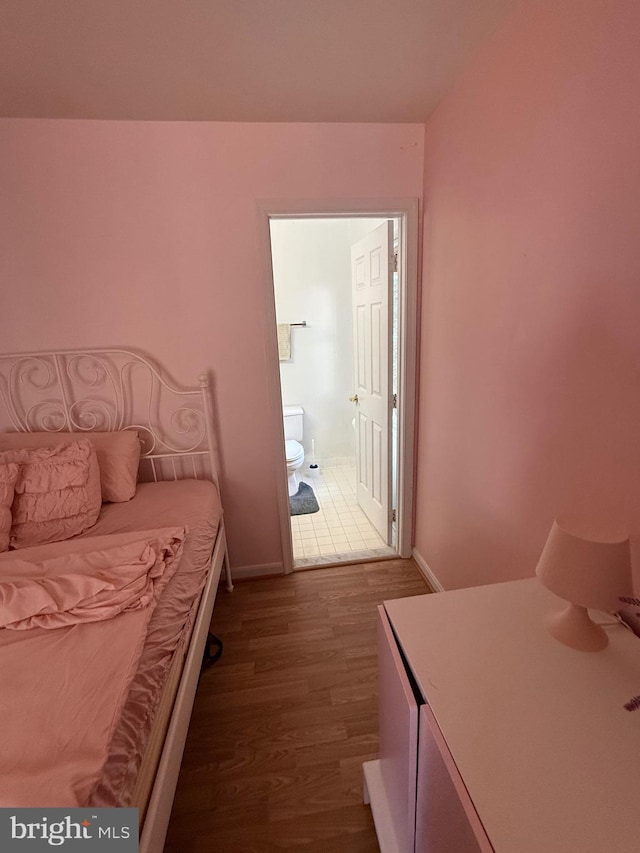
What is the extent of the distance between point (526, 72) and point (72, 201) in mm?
1910

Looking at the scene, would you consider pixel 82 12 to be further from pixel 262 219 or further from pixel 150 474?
pixel 150 474

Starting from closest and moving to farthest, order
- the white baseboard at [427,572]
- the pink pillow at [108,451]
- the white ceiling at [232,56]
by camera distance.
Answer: the white ceiling at [232,56]
the pink pillow at [108,451]
the white baseboard at [427,572]

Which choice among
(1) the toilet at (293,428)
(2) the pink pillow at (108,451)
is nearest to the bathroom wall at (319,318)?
(1) the toilet at (293,428)

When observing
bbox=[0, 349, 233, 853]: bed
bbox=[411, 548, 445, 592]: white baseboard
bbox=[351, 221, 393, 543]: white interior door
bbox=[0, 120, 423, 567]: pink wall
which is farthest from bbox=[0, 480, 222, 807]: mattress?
bbox=[411, 548, 445, 592]: white baseboard

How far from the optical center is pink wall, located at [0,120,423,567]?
1.77 metres

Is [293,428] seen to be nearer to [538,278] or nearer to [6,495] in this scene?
[6,495]

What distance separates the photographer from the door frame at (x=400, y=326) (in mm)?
1941

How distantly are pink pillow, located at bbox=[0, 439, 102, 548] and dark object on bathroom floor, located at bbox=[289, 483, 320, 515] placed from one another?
1.68m

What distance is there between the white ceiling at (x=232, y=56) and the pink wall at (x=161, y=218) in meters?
0.10

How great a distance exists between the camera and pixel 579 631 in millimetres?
890

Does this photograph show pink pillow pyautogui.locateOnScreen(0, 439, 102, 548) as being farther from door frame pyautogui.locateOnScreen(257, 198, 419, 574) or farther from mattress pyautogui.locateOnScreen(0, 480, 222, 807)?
door frame pyautogui.locateOnScreen(257, 198, 419, 574)

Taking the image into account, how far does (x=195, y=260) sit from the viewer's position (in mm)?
1936

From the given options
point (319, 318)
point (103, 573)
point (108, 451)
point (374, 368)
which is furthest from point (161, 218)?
point (319, 318)

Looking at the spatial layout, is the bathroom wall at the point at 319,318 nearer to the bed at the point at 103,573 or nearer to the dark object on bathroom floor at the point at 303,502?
the dark object on bathroom floor at the point at 303,502
